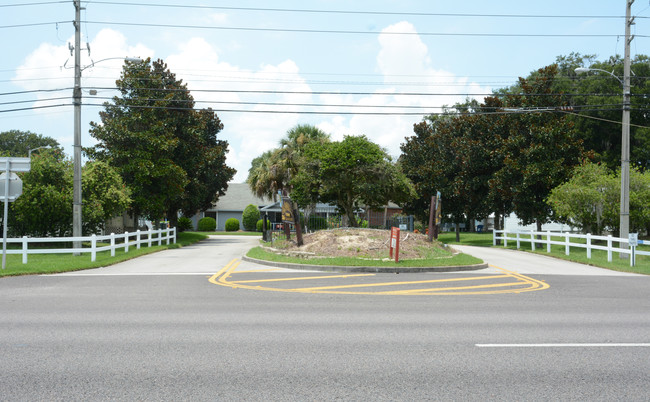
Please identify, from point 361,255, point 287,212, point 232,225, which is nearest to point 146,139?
point 287,212

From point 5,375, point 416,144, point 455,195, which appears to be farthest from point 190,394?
point 416,144

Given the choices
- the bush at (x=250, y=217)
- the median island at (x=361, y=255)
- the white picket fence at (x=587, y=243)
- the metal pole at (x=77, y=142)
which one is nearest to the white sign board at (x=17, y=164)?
the metal pole at (x=77, y=142)

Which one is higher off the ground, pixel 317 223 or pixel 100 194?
pixel 100 194

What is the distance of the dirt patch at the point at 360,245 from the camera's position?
1962cm

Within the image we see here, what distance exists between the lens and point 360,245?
20766mm

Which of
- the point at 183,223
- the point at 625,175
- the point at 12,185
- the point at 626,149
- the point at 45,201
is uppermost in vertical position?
the point at 626,149

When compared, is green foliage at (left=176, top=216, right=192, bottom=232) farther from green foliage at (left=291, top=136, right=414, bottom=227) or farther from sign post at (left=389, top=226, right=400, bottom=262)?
sign post at (left=389, top=226, right=400, bottom=262)

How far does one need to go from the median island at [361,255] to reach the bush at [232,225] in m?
35.7

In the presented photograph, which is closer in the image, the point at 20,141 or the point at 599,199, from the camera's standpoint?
the point at 599,199

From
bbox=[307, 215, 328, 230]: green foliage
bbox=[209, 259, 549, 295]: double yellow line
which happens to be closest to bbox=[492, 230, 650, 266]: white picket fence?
bbox=[209, 259, 549, 295]: double yellow line

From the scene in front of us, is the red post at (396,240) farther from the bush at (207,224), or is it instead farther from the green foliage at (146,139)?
the bush at (207,224)

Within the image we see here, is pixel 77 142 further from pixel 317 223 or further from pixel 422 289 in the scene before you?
pixel 422 289

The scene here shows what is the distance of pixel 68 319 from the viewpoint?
28.4ft

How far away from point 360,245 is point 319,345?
Answer: 1399 cm
